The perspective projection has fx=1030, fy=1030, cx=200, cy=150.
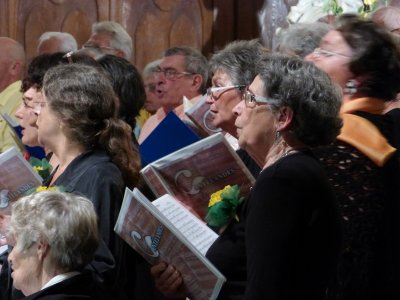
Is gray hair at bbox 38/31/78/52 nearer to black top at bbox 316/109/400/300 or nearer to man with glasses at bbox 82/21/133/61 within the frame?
man with glasses at bbox 82/21/133/61

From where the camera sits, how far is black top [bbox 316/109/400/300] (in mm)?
3102

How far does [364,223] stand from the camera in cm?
311

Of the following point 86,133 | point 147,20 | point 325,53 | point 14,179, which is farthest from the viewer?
point 147,20

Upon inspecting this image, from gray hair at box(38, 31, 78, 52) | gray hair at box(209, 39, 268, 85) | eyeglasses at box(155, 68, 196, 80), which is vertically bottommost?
gray hair at box(38, 31, 78, 52)

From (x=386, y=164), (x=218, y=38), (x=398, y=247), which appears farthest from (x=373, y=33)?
(x=218, y=38)

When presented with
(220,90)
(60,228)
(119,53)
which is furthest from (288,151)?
(119,53)

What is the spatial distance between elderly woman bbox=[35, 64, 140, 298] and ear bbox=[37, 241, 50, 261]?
0.36m

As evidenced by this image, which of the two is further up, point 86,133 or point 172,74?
point 86,133

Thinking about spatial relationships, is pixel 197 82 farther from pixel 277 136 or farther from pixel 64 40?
pixel 277 136

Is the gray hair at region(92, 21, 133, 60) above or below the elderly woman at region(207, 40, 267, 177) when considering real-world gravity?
below

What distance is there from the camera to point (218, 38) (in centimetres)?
789

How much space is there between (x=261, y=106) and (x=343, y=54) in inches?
20.1

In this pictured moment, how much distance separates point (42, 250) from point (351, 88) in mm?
1099

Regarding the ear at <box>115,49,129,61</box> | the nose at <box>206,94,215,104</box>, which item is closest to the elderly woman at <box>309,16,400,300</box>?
the nose at <box>206,94,215,104</box>
